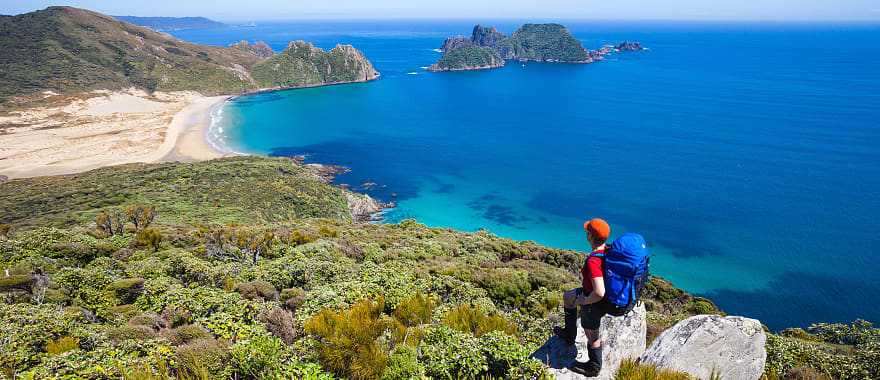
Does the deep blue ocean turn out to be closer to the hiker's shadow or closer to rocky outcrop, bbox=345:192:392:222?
rocky outcrop, bbox=345:192:392:222

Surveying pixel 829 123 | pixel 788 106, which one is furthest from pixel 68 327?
pixel 788 106

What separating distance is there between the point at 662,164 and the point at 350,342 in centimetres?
7201

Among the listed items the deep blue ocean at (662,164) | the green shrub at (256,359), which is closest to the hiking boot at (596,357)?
the green shrub at (256,359)

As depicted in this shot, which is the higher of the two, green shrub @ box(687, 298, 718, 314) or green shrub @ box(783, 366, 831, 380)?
green shrub @ box(783, 366, 831, 380)

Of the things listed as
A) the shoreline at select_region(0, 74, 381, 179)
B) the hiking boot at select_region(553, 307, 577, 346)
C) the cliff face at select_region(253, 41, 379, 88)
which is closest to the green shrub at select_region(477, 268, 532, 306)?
the hiking boot at select_region(553, 307, 577, 346)

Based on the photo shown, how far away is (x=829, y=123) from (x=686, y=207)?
59.7 metres

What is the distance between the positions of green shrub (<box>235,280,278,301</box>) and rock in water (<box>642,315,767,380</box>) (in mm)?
9823

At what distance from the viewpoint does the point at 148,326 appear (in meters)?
9.06

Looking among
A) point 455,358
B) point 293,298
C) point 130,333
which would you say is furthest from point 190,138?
point 455,358

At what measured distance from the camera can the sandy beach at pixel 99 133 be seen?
69812 millimetres

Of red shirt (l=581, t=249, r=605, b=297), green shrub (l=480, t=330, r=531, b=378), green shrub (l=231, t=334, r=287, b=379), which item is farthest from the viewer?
green shrub (l=231, t=334, r=287, b=379)

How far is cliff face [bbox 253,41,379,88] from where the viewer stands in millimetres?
148625

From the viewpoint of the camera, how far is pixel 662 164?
68.2 meters

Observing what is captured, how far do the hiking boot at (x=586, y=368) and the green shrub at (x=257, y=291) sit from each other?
8818 millimetres
